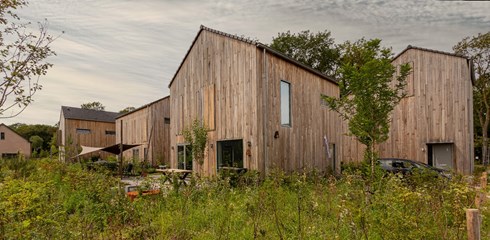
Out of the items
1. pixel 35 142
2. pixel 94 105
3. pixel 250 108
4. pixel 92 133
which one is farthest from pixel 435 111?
pixel 94 105

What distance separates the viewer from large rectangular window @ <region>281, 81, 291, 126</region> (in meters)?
15.7

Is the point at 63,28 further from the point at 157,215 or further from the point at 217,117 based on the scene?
the point at 217,117

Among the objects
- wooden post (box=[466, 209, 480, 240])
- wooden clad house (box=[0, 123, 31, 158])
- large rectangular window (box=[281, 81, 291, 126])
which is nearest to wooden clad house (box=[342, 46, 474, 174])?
large rectangular window (box=[281, 81, 291, 126])

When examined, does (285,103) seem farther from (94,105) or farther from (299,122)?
(94,105)

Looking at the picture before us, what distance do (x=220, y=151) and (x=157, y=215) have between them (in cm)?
905

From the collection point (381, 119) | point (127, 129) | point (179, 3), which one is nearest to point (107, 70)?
point (179, 3)

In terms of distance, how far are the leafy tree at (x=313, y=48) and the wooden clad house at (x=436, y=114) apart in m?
15.5

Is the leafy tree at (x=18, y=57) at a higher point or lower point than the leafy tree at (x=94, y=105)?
lower

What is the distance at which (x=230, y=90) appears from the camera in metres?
15.5

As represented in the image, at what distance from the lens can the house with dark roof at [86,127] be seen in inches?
1499

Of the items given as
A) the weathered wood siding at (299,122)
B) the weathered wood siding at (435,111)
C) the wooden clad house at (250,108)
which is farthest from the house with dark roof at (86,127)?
the weathered wood siding at (435,111)

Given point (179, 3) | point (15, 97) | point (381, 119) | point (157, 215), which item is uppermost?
point (179, 3)

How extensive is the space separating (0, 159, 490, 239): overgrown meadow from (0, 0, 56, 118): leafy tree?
241 centimetres

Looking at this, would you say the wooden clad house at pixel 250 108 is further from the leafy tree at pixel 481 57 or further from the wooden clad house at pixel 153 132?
the leafy tree at pixel 481 57
